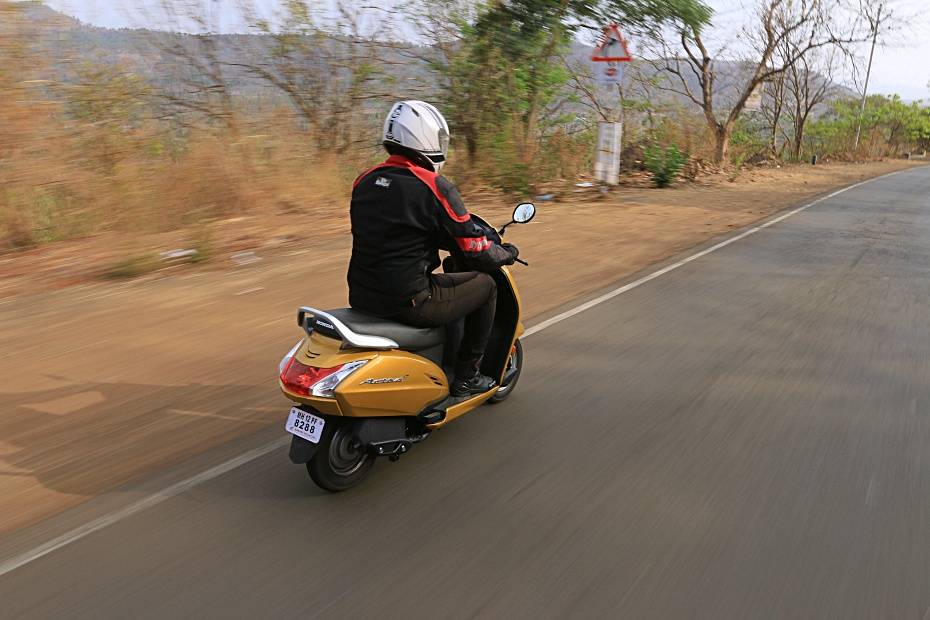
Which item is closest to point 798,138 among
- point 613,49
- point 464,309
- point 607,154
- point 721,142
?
point 721,142

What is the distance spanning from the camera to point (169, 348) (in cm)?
580

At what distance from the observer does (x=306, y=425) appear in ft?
11.4

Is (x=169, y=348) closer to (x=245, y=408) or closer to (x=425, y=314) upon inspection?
(x=245, y=408)

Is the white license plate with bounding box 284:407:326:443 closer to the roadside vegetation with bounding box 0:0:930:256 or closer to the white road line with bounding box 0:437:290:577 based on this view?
the white road line with bounding box 0:437:290:577

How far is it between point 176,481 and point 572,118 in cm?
1654

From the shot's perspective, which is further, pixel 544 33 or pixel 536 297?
pixel 544 33

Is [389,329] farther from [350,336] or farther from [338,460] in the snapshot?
[338,460]

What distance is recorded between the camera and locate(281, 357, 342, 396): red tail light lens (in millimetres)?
3387

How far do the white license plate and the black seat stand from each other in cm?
48

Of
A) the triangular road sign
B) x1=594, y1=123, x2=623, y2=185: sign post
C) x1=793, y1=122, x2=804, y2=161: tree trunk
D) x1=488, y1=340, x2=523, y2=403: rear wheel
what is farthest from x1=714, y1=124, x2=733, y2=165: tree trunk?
x1=488, y1=340, x2=523, y2=403: rear wheel

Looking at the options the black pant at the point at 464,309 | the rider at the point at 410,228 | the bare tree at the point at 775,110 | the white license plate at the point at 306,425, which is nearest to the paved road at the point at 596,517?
the white license plate at the point at 306,425

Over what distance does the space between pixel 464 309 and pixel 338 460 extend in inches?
42.8

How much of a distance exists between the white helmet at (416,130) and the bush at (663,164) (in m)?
15.7

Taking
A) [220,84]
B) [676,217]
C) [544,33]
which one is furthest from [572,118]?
[220,84]
